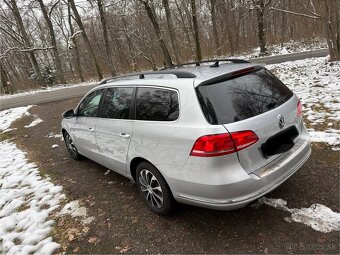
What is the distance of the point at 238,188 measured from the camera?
266 centimetres

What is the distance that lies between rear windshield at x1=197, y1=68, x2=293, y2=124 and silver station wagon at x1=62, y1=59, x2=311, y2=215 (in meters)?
0.01

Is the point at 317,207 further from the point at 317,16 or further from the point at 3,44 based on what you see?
the point at 3,44

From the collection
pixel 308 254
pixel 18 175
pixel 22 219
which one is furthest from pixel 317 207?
pixel 18 175

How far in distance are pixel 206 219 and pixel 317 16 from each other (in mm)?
9746

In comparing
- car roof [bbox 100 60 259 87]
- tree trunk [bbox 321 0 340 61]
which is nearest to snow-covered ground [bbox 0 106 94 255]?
car roof [bbox 100 60 259 87]

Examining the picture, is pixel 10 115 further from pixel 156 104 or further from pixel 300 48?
pixel 300 48

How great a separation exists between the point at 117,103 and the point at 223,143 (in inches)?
78.3

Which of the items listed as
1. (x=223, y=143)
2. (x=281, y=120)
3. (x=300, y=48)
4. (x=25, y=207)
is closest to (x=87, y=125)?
(x=25, y=207)

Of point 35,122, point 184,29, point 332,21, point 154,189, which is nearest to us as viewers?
point 154,189

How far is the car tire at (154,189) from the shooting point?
330 cm

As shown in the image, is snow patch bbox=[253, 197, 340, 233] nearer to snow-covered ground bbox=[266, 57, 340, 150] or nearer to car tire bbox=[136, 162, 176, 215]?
car tire bbox=[136, 162, 176, 215]

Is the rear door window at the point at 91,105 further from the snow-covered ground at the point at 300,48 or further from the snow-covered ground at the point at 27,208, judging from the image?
the snow-covered ground at the point at 300,48

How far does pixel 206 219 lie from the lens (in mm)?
3381

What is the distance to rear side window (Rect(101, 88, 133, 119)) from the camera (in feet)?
12.5
